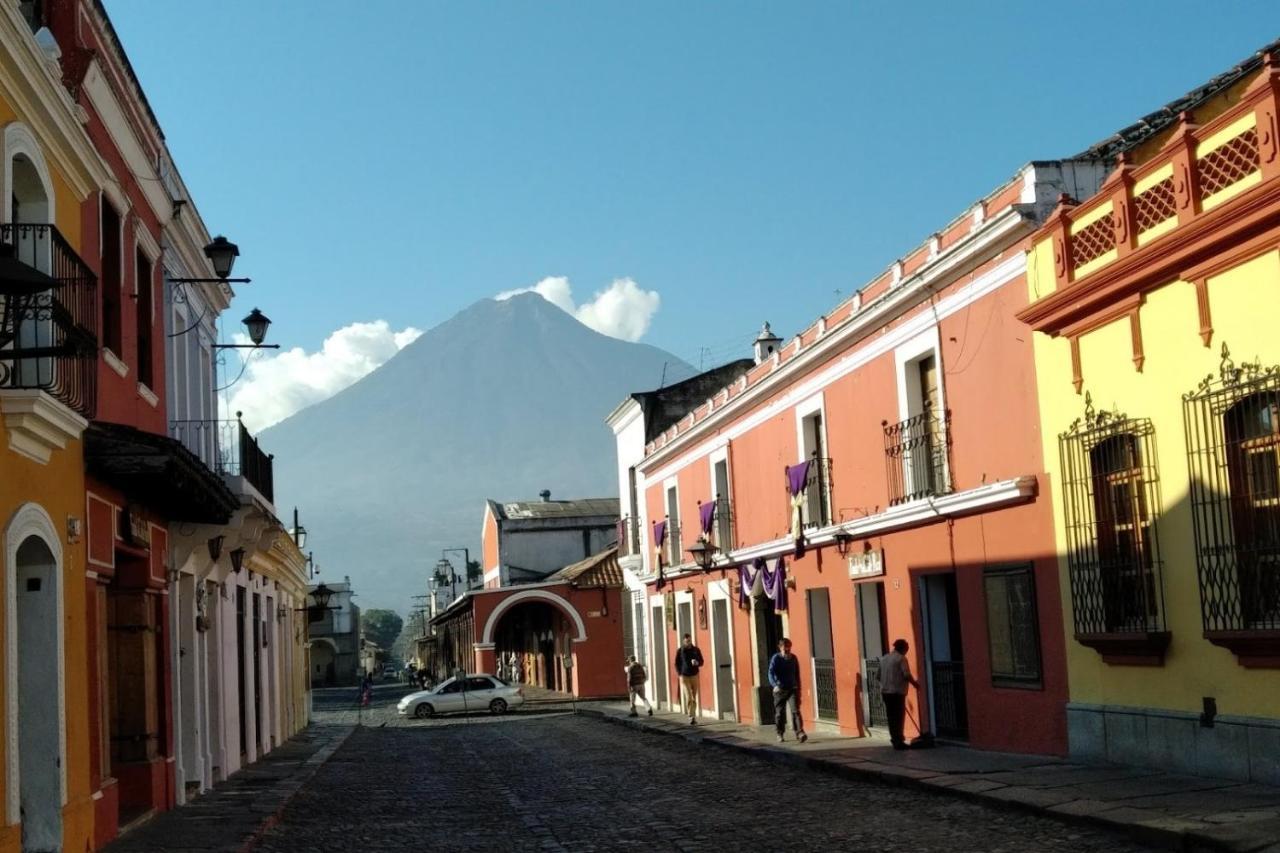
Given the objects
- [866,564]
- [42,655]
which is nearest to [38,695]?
[42,655]

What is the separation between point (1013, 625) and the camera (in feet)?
49.8

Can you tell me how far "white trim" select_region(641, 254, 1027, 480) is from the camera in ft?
50.3

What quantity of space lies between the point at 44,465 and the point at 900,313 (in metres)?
10.5

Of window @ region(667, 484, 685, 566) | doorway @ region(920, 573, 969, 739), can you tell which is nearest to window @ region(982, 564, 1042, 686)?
doorway @ region(920, 573, 969, 739)

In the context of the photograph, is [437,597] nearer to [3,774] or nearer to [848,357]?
[848,357]

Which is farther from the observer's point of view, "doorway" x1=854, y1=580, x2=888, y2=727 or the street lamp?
the street lamp

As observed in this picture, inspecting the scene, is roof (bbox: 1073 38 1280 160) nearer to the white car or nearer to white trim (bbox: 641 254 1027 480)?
white trim (bbox: 641 254 1027 480)

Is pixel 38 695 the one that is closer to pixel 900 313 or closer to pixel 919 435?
pixel 919 435

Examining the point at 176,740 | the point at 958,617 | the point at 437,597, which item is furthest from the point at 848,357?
the point at 437,597

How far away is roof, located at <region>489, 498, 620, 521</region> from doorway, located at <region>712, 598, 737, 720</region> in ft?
90.9

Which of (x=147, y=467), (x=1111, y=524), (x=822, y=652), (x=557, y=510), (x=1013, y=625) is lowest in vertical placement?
(x=822, y=652)

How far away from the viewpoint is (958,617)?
1723 centimetres

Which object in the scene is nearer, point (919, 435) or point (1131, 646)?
point (1131, 646)

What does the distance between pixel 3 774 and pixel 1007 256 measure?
10.3 metres
